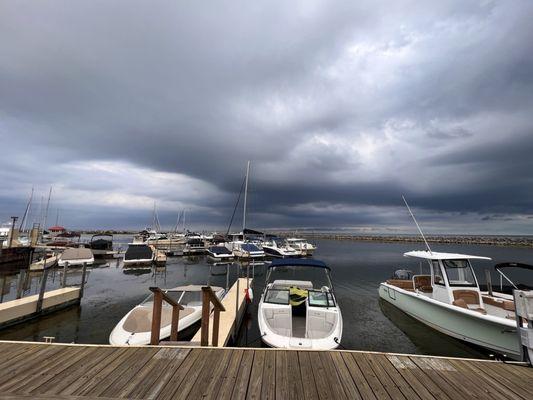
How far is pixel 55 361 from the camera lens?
15.4ft

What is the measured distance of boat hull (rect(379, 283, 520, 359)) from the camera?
8.55 meters

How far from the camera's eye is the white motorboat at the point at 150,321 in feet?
27.7

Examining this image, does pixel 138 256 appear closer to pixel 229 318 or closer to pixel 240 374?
pixel 229 318

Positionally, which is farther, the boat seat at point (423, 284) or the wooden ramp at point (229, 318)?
the boat seat at point (423, 284)

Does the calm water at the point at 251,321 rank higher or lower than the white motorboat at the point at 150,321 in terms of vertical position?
lower

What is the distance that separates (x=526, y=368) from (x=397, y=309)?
37.5ft

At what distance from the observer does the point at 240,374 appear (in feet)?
14.1

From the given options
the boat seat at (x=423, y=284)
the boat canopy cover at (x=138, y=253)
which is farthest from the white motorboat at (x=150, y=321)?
the boat canopy cover at (x=138, y=253)

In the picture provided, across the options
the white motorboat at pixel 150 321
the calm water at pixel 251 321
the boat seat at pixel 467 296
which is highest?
the boat seat at pixel 467 296

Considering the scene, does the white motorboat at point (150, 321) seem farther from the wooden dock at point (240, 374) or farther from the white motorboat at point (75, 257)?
the white motorboat at point (75, 257)

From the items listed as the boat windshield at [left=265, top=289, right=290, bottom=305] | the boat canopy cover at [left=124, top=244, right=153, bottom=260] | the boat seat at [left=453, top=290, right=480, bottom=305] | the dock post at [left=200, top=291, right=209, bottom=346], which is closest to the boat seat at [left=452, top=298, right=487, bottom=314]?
the boat seat at [left=453, top=290, right=480, bottom=305]

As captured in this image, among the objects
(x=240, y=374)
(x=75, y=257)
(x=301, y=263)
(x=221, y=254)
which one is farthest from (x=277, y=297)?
(x=75, y=257)

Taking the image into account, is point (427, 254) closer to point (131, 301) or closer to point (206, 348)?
point (206, 348)

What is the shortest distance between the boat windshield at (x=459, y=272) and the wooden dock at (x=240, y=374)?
7.77 meters
